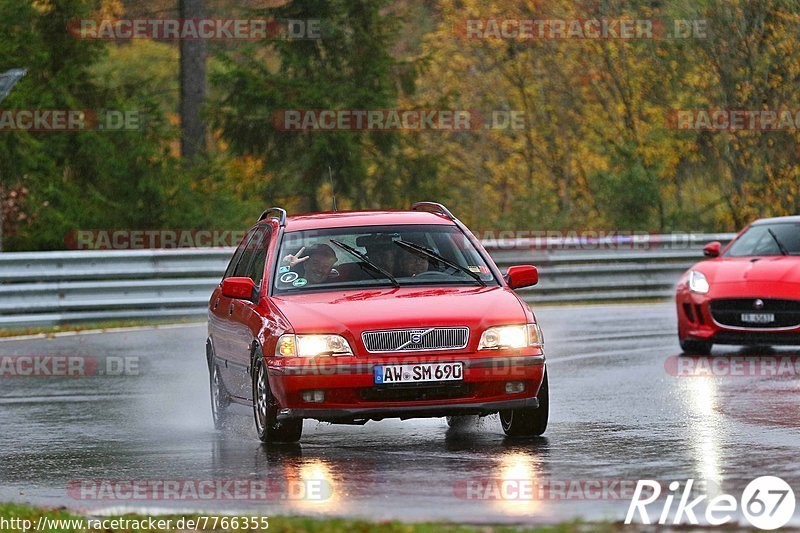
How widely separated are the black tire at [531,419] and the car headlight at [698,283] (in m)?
6.56

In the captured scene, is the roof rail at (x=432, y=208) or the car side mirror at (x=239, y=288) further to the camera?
the roof rail at (x=432, y=208)

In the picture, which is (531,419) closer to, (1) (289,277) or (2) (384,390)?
(2) (384,390)

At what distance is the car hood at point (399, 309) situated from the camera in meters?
11.2

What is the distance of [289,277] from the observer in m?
12.2

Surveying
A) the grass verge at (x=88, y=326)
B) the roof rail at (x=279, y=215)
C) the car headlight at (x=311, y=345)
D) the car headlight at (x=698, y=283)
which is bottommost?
the grass verge at (x=88, y=326)

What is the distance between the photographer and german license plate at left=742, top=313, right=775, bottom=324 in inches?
686

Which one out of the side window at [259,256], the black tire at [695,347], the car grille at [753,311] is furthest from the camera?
the black tire at [695,347]

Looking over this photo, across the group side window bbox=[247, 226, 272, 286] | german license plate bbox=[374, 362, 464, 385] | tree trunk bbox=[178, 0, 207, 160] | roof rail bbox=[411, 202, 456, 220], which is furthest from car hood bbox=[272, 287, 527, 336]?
tree trunk bbox=[178, 0, 207, 160]

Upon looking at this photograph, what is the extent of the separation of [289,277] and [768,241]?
7.92 metres

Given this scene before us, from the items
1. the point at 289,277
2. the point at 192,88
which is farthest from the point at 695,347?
the point at 192,88

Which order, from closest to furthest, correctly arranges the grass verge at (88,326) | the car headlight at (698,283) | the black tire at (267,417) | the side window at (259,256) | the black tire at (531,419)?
1. the black tire at (267,417)
2. the black tire at (531,419)
3. the side window at (259,256)
4. the car headlight at (698,283)
5. the grass verge at (88,326)

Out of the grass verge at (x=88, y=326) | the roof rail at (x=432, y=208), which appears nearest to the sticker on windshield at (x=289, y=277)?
the roof rail at (x=432, y=208)

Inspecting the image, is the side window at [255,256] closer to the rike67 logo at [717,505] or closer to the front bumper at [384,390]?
the front bumper at [384,390]

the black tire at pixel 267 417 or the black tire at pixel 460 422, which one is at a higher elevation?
the black tire at pixel 267 417
